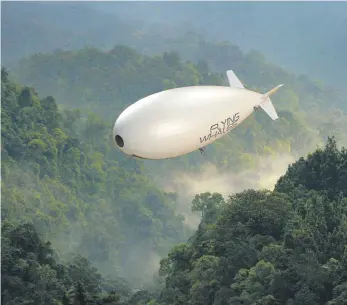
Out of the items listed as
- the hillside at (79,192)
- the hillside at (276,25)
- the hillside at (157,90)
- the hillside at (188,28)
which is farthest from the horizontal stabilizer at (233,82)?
the hillside at (276,25)

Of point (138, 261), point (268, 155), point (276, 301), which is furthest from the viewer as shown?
point (268, 155)

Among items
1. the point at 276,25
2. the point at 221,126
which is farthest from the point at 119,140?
the point at 276,25

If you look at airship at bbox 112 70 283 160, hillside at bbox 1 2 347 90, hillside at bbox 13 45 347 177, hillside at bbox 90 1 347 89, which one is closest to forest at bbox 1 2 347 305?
hillside at bbox 13 45 347 177

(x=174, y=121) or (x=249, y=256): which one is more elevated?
(x=249, y=256)

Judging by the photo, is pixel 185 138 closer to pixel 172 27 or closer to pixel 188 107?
pixel 188 107

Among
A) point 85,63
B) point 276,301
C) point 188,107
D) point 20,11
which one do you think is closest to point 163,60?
point 85,63

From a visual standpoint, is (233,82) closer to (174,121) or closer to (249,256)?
(174,121)

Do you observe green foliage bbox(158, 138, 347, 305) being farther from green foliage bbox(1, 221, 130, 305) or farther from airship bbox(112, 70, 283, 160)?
airship bbox(112, 70, 283, 160)
